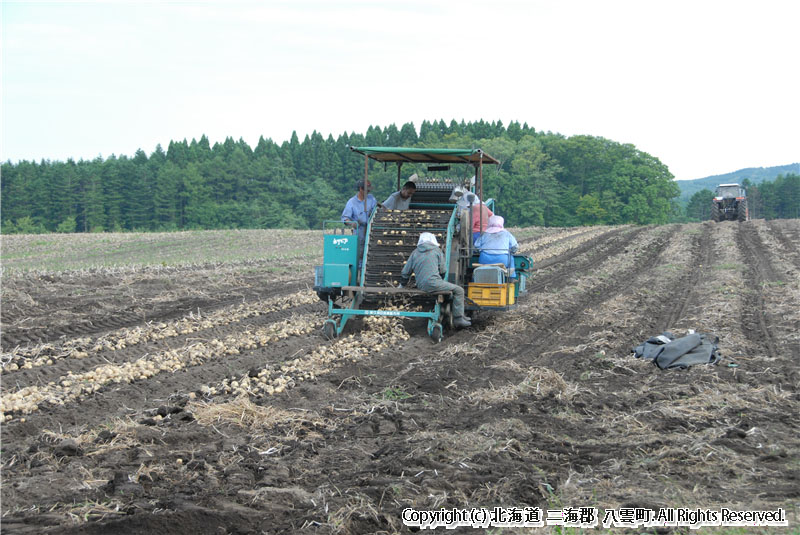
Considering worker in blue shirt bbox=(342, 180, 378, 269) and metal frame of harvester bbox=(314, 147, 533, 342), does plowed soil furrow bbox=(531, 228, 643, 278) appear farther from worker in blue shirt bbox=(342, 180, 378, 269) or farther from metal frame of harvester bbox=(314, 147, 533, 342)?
worker in blue shirt bbox=(342, 180, 378, 269)

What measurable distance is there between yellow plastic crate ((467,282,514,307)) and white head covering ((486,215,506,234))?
41.9 inches

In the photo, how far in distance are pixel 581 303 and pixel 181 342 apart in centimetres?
828

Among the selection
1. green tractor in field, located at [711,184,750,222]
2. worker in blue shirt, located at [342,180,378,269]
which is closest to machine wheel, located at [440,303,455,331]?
worker in blue shirt, located at [342,180,378,269]

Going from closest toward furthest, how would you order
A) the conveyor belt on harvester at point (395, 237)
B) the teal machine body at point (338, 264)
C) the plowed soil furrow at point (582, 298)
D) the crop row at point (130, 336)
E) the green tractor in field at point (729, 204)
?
the crop row at point (130, 336)
the plowed soil furrow at point (582, 298)
the teal machine body at point (338, 264)
the conveyor belt on harvester at point (395, 237)
the green tractor in field at point (729, 204)

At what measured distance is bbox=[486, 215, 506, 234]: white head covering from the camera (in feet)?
37.2

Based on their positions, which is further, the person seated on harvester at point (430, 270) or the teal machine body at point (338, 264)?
the teal machine body at point (338, 264)

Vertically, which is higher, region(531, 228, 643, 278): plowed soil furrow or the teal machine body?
the teal machine body

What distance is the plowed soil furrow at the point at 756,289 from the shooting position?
10.0m

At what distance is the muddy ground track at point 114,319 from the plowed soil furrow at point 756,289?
10039 millimetres

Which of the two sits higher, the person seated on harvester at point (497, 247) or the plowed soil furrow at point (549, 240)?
the person seated on harvester at point (497, 247)

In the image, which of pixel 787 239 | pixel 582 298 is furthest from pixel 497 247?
pixel 787 239

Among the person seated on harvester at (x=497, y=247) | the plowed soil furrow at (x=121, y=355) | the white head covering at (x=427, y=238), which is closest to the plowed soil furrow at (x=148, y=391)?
the plowed soil furrow at (x=121, y=355)

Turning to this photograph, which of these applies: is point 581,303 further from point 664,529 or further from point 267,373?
point 664,529

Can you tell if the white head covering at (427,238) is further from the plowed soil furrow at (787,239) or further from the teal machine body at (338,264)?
the plowed soil furrow at (787,239)
